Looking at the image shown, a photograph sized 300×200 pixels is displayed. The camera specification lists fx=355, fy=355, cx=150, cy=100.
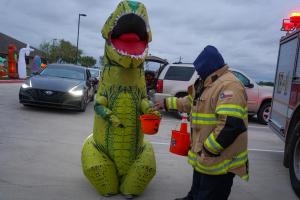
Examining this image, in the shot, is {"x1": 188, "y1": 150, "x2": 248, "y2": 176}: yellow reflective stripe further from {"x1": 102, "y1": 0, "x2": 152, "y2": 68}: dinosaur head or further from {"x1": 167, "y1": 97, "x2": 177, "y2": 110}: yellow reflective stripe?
{"x1": 102, "y1": 0, "x2": 152, "y2": 68}: dinosaur head

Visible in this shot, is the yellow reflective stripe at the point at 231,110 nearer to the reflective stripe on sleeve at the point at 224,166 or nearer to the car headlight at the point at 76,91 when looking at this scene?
the reflective stripe on sleeve at the point at 224,166

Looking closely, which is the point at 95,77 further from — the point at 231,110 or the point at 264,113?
the point at 231,110

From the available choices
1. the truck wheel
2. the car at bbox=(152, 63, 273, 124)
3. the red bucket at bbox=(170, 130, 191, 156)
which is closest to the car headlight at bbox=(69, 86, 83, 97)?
the car at bbox=(152, 63, 273, 124)

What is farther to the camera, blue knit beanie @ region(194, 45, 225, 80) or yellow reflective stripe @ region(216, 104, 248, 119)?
blue knit beanie @ region(194, 45, 225, 80)

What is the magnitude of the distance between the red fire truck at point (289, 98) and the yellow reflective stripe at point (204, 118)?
2318 mm

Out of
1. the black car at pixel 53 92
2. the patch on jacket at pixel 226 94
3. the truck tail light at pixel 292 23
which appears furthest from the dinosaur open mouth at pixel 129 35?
the black car at pixel 53 92

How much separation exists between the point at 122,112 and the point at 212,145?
1753mm

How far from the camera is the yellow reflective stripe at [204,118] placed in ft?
10.0

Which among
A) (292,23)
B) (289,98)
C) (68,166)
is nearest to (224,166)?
(68,166)

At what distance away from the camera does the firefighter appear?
2791mm

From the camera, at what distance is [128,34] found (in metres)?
4.24

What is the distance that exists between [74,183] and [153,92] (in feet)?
24.0

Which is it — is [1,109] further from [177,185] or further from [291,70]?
[291,70]

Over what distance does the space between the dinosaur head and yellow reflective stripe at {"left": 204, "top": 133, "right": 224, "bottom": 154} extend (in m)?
1.69
